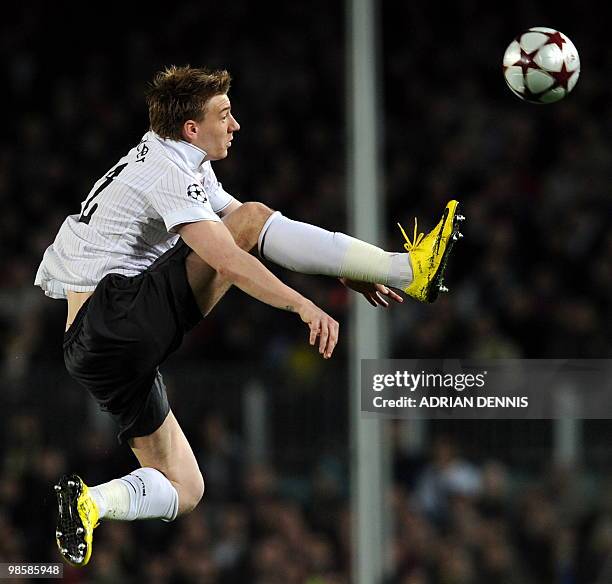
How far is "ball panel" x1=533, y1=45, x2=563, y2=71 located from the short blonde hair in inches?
48.5

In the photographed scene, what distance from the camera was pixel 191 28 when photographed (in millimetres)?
11859

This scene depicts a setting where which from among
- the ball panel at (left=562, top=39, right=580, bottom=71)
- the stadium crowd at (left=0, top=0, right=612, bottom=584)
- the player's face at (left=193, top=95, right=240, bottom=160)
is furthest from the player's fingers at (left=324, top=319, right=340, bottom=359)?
the stadium crowd at (left=0, top=0, right=612, bottom=584)

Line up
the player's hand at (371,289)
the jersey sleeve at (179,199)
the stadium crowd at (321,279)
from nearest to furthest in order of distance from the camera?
the jersey sleeve at (179,199)
the player's hand at (371,289)
the stadium crowd at (321,279)

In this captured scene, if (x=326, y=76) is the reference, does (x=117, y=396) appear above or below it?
below

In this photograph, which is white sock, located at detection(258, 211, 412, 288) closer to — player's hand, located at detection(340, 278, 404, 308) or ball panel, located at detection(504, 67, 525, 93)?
player's hand, located at detection(340, 278, 404, 308)

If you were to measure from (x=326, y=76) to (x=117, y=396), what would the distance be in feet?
23.5

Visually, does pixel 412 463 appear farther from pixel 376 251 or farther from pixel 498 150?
pixel 376 251

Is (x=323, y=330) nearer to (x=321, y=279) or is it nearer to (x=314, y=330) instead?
(x=314, y=330)

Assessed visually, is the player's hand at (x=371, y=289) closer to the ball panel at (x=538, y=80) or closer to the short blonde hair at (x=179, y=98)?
the short blonde hair at (x=179, y=98)

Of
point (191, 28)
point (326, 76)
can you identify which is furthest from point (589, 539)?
point (191, 28)

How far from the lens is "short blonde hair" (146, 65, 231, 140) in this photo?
435 centimetres

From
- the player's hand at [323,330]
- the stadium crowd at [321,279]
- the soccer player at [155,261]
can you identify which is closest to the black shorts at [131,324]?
the soccer player at [155,261]

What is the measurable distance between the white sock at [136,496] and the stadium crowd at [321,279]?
3280 millimetres

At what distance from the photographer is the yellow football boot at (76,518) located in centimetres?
432
